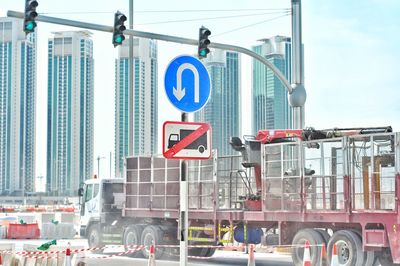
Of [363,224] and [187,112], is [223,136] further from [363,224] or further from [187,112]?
[187,112]

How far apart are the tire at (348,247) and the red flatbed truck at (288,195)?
0.02m

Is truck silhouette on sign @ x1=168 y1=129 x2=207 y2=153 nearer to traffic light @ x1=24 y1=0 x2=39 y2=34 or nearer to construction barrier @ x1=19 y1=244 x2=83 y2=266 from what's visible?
construction barrier @ x1=19 y1=244 x2=83 y2=266

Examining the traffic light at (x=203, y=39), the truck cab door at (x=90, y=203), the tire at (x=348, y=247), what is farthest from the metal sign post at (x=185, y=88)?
the truck cab door at (x=90, y=203)

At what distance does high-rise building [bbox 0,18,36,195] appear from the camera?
134m

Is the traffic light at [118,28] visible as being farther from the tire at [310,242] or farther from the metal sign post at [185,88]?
the metal sign post at [185,88]

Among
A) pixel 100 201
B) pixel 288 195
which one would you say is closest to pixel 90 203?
pixel 100 201

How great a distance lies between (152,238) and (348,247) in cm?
804

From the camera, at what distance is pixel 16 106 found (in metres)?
134

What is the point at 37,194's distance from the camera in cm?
14300

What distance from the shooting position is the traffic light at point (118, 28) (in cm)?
1975

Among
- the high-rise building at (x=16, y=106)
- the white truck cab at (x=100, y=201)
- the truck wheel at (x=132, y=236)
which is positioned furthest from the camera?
the high-rise building at (x=16, y=106)

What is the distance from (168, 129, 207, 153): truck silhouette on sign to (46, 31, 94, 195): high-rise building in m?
117

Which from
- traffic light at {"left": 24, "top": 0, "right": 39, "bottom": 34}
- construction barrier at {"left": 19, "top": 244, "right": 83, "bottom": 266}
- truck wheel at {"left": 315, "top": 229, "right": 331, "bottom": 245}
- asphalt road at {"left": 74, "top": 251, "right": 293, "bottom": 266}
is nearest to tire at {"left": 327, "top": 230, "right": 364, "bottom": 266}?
truck wheel at {"left": 315, "top": 229, "right": 331, "bottom": 245}

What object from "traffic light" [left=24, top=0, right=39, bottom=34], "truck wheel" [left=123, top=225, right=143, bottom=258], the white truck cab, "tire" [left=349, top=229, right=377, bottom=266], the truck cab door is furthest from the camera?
the truck cab door
